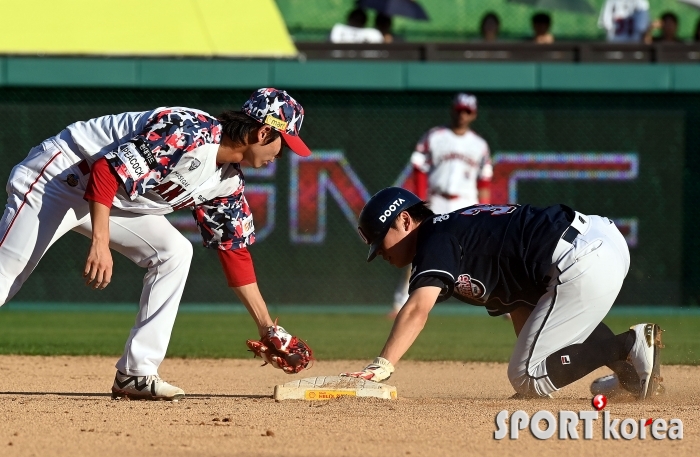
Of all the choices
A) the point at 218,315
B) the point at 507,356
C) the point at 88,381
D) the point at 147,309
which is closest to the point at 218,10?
the point at 218,315

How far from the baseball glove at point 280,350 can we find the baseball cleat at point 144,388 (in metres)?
0.48

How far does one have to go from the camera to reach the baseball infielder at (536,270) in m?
5.49

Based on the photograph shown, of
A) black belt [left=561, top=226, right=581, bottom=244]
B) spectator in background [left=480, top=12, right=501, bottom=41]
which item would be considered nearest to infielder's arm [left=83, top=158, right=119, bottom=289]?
black belt [left=561, top=226, right=581, bottom=244]

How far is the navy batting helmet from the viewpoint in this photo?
5445 mm

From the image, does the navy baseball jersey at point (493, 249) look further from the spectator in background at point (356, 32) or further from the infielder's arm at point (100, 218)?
the spectator in background at point (356, 32)

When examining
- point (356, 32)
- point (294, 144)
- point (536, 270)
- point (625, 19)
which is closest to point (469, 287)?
point (536, 270)

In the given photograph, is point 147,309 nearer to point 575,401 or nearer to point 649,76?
point 575,401

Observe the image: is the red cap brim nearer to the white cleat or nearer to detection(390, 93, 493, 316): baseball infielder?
the white cleat

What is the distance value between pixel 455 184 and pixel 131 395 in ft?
21.4

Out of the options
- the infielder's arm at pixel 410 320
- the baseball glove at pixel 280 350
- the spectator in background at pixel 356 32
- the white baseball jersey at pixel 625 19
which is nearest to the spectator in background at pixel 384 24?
the spectator in background at pixel 356 32

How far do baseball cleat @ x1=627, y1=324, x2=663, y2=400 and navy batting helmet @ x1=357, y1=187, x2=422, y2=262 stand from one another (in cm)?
137

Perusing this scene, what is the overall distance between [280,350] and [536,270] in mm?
1396

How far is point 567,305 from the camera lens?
5633mm

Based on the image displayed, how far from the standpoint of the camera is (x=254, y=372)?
7.88m
